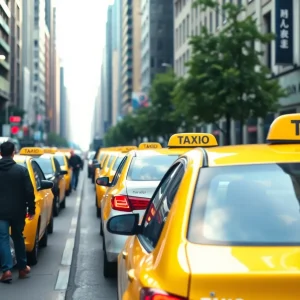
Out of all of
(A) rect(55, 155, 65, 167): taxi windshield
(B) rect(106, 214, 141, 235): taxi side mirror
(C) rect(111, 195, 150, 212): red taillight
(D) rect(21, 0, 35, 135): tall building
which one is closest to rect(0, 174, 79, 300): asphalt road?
(C) rect(111, 195, 150, 212): red taillight

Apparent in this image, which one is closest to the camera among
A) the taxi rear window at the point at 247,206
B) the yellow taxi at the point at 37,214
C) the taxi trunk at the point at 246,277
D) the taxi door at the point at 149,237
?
the taxi trunk at the point at 246,277

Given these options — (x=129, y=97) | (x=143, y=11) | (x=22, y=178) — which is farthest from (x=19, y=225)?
(x=129, y=97)

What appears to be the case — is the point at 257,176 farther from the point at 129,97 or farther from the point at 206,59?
the point at 129,97

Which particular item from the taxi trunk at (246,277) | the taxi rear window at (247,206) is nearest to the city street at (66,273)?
the taxi rear window at (247,206)

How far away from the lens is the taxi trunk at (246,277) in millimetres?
2699

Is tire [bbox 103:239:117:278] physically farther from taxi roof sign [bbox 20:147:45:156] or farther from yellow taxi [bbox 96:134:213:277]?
taxi roof sign [bbox 20:147:45:156]

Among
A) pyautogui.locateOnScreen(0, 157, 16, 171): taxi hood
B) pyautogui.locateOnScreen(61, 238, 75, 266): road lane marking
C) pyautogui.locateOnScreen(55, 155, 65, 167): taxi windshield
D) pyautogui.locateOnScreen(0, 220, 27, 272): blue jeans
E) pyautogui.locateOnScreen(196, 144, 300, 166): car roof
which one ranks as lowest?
pyautogui.locateOnScreen(61, 238, 75, 266): road lane marking

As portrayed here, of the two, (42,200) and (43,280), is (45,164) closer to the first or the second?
(42,200)

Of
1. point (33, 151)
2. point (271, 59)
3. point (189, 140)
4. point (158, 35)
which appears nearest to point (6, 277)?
point (189, 140)

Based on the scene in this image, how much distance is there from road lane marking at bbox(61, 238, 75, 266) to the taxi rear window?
261 inches

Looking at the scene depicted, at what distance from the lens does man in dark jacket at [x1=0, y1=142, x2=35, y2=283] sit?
7875 millimetres

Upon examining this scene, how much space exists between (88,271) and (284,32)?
2650 cm

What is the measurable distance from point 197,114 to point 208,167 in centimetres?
2899

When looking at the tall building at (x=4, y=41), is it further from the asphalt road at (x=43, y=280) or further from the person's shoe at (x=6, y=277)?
the person's shoe at (x=6, y=277)
